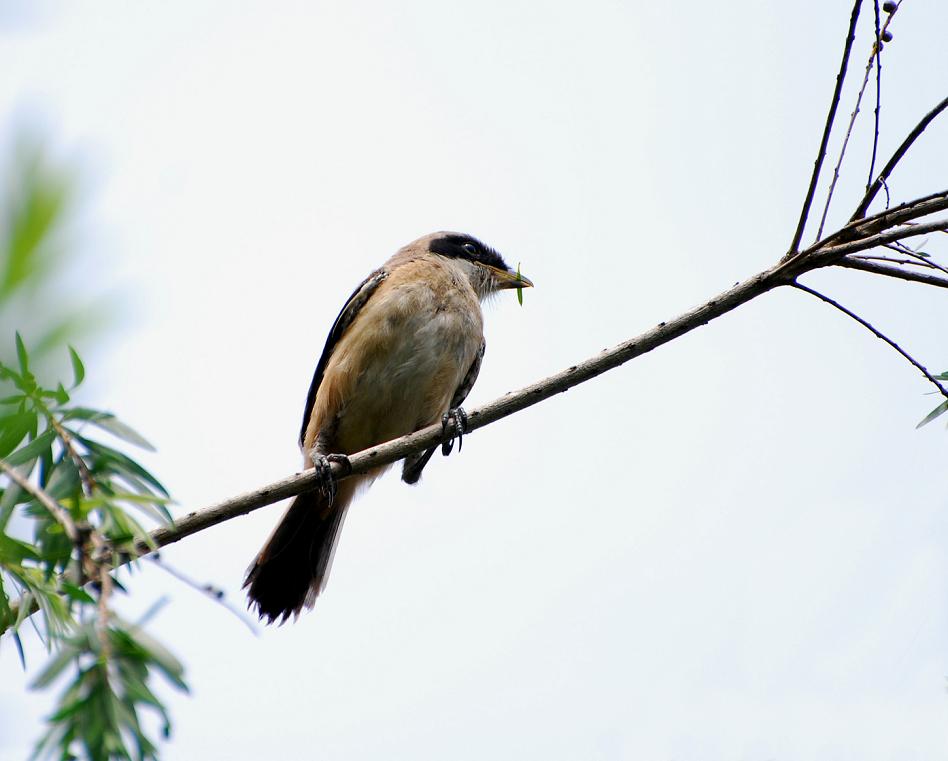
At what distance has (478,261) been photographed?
7324 mm

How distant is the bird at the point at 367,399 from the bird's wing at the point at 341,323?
0.02 meters

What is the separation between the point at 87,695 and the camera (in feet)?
4.61

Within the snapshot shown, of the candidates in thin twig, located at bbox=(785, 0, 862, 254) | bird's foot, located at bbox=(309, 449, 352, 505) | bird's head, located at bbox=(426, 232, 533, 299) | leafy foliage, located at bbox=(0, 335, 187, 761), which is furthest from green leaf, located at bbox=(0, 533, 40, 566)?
bird's head, located at bbox=(426, 232, 533, 299)

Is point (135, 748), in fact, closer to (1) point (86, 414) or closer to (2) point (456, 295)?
(1) point (86, 414)

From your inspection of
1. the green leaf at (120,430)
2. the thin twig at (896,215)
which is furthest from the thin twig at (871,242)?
the green leaf at (120,430)

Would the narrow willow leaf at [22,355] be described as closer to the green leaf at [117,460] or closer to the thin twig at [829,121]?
the green leaf at [117,460]

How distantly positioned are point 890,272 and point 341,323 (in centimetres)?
369

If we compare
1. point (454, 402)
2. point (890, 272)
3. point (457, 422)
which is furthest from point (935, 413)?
point (454, 402)

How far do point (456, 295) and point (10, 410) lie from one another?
15.9ft

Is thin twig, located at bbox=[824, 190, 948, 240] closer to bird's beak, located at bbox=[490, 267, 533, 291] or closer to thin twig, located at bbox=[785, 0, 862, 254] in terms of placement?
thin twig, located at bbox=[785, 0, 862, 254]

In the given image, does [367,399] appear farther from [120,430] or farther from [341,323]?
[120,430]

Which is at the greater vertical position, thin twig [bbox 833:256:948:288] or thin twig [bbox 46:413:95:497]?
thin twig [bbox 833:256:948:288]

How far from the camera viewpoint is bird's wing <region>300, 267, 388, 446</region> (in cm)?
633

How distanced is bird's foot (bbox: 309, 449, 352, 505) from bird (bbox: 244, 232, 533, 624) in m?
0.45
